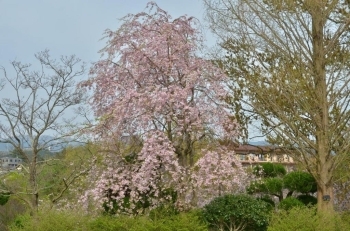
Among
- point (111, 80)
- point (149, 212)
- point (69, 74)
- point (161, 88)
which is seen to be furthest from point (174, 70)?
point (69, 74)

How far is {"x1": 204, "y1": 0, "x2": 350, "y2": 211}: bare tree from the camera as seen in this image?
12.0 metres

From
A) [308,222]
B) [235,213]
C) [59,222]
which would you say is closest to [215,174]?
[235,213]

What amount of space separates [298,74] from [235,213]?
3.61m

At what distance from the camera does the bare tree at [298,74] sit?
12.0m

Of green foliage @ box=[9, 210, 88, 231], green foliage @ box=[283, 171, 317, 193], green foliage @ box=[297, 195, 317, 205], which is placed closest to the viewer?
green foliage @ box=[9, 210, 88, 231]

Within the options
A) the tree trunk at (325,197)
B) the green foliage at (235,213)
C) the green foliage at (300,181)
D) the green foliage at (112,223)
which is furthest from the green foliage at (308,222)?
the green foliage at (300,181)

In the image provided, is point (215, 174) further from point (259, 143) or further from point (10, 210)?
point (10, 210)

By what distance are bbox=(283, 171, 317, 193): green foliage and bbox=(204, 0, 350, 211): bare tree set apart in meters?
1.72

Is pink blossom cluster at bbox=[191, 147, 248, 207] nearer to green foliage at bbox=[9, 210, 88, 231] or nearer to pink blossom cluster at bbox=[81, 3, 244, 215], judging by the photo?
pink blossom cluster at bbox=[81, 3, 244, 215]

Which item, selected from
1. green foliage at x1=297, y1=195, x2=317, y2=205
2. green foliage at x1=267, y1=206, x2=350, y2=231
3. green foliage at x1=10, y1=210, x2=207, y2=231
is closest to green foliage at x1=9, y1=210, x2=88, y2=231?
green foliage at x1=10, y1=210, x2=207, y2=231

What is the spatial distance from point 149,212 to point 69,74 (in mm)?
6135

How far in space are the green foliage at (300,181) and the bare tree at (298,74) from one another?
1716 millimetres

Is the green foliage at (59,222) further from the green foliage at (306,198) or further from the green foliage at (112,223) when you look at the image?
the green foliage at (306,198)

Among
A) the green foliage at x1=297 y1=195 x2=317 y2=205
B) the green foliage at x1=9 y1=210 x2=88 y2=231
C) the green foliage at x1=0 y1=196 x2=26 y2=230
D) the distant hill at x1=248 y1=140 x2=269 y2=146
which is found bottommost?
the green foliage at x1=0 y1=196 x2=26 y2=230
